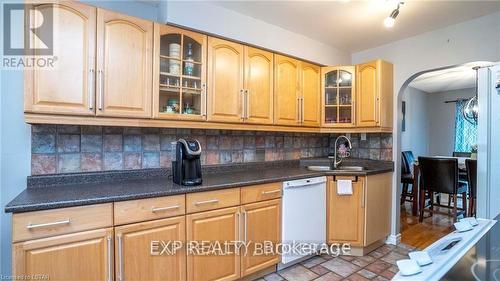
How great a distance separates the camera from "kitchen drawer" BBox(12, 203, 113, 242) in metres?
1.20

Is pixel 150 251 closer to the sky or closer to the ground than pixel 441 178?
closer to the ground

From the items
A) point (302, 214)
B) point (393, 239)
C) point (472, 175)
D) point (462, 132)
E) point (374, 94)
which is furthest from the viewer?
point (462, 132)

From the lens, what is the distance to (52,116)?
1503mm

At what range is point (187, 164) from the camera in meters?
1.77

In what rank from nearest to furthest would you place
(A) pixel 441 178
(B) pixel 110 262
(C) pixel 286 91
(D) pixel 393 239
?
(B) pixel 110 262 → (C) pixel 286 91 → (D) pixel 393 239 → (A) pixel 441 178

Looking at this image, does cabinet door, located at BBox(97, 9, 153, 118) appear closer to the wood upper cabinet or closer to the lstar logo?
the lstar logo

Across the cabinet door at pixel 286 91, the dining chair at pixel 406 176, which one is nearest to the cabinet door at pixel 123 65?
the cabinet door at pixel 286 91

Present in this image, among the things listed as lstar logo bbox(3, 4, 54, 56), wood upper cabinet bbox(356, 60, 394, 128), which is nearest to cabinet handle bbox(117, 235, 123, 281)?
lstar logo bbox(3, 4, 54, 56)

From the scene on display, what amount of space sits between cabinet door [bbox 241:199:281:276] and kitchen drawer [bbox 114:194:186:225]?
514 millimetres

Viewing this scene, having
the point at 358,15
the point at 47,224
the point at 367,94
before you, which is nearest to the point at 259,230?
the point at 47,224

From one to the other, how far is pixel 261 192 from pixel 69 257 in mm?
1266

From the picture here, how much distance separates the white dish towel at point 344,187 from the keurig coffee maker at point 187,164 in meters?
1.43

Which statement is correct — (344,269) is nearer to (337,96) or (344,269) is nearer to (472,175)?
(337,96)

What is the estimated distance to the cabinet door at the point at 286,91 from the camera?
2490 mm
